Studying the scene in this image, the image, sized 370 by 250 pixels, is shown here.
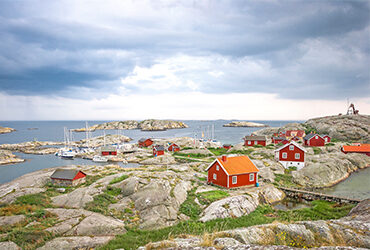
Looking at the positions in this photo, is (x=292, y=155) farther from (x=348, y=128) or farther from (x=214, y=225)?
(x=348, y=128)

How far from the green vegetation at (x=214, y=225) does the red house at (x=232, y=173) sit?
23.8 feet

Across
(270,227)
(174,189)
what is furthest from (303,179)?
(270,227)

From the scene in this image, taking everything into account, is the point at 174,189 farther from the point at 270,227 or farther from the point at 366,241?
the point at 366,241

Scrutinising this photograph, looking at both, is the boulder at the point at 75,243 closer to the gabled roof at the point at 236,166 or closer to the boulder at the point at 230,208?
the boulder at the point at 230,208

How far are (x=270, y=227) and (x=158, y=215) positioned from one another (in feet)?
45.3

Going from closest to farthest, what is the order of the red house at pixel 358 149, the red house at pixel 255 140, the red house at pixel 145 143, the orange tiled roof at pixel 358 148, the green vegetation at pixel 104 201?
the green vegetation at pixel 104 201, the red house at pixel 358 149, the orange tiled roof at pixel 358 148, the red house at pixel 255 140, the red house at pixel 145 143

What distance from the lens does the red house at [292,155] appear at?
4597cm

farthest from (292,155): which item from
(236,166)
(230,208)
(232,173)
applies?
(230,208)

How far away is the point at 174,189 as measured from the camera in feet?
89.4

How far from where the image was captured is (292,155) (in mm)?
46781

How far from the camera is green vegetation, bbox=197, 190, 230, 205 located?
2519 cm

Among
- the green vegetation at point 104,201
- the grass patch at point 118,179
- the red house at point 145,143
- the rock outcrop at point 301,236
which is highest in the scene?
the rock outcrop at point 301,236

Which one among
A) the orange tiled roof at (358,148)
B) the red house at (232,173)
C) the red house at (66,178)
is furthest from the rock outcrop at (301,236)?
the orange tiled roof at (358,148)

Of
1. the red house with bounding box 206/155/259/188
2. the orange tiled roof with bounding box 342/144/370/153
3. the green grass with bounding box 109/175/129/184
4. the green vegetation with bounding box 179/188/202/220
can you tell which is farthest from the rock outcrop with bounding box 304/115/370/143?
the green grass with bounding box 109/175/129/184
